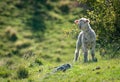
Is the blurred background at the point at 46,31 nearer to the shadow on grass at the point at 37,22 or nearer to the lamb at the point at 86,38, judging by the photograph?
the shadow on grass at the point at 37,22

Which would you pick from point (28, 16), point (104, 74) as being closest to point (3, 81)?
point (104, 74)

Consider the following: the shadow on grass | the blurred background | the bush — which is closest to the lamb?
the blurred background

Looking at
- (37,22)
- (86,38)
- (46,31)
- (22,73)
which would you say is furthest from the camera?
(37,22)

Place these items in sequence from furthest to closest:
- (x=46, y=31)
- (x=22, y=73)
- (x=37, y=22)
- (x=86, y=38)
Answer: (x=37, y=22) < (x=46, y=31) < (x=86, y=38) < (x=22, y=73)

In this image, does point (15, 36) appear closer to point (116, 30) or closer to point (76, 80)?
point (116, 30)

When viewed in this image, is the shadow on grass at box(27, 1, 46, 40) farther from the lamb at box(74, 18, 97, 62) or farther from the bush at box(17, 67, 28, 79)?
the bush at box(17, 67, 28, 79)

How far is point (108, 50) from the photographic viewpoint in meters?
22.6

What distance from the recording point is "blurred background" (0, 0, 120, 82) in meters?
20.6

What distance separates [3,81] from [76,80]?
463cm

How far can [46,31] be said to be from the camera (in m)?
41.5

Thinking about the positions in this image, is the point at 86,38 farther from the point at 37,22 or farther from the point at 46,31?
the point at 37,22

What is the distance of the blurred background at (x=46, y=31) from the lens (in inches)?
813

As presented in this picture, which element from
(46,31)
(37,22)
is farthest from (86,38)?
(37,22)

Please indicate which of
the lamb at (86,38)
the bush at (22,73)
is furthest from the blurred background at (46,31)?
the lamb at (86,38)
